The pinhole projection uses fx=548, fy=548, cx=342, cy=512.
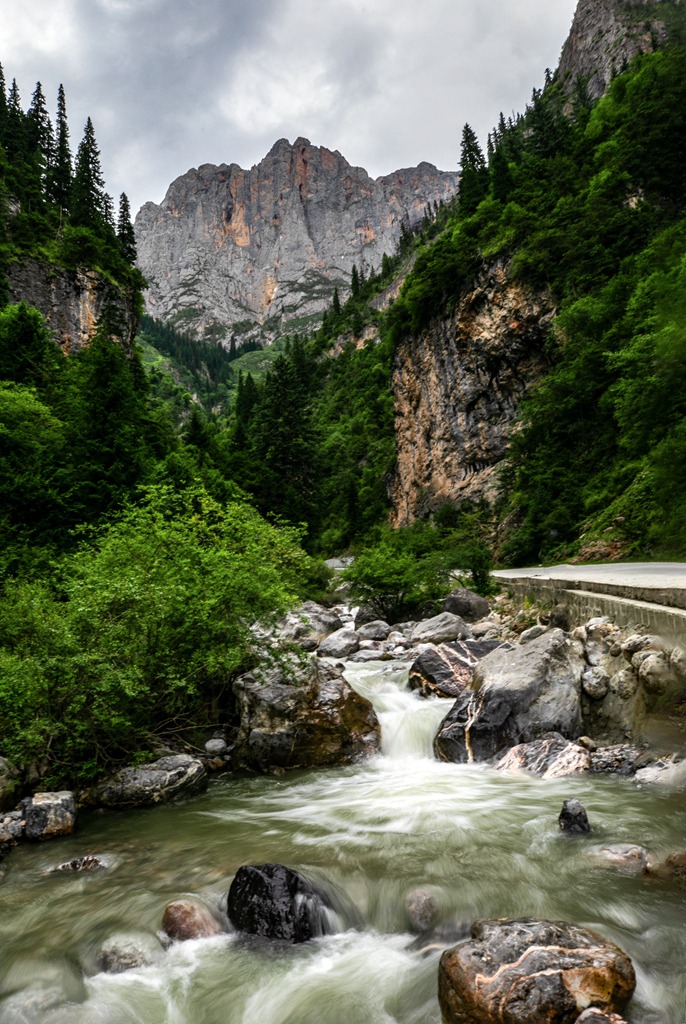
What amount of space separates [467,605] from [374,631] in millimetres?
3303

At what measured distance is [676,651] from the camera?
23.6 ft

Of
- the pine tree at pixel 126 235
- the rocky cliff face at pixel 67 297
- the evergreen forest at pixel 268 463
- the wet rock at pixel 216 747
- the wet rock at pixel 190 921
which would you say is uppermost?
the pine tree at pixel 126 235

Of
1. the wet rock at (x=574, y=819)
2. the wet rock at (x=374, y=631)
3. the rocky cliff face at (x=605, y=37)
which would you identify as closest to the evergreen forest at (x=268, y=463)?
the wet rock at (x=374, y=631)

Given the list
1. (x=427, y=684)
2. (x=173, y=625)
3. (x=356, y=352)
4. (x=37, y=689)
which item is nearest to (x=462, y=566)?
(x=427, y=684)

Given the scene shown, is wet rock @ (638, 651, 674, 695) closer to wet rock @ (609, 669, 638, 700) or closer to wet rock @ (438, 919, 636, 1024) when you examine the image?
wet rock @ (609, 669, 638, 700)

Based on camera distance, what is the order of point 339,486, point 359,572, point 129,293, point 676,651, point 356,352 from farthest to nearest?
point 356,352 < point 339,486 < point 129,293 < point 359,572 < point 676,651

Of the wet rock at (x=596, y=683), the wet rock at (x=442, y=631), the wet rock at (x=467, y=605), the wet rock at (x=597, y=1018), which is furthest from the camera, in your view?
the wet rock at (x=467, y=605)

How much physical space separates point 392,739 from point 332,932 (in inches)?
202

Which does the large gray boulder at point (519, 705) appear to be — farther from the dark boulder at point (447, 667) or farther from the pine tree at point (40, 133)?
the pine tree at point (40, 133)

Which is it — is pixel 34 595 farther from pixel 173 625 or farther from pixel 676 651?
pixel 676 651

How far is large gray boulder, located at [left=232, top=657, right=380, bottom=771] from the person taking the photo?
932 cm

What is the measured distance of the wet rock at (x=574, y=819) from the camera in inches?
238

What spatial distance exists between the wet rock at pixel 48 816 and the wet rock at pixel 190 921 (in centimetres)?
260

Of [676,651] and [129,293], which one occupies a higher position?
[129,293]
